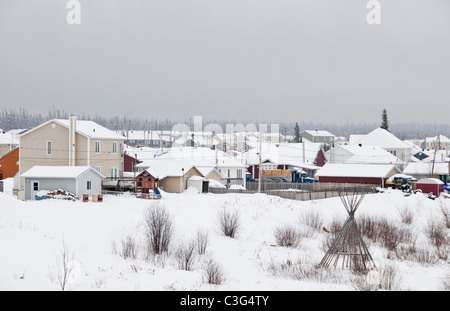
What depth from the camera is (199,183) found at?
49312mm

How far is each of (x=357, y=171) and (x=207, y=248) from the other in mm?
38315

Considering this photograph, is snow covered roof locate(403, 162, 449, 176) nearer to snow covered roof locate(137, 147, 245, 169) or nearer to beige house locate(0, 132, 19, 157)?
snow covered roof locate(137, 147, 245, 169)

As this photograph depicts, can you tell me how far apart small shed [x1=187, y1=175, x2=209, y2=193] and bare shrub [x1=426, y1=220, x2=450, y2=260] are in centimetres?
2246

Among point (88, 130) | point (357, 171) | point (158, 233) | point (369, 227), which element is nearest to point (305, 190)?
point (357, 171)

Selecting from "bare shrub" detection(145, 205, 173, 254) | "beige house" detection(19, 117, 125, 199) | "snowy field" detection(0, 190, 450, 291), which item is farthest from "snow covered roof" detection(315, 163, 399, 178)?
"bare shrub" detection(145, 205, 173, 254)

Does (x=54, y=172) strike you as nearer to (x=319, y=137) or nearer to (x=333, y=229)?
(x=333, y=229)

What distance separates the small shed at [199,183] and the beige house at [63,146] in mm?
7326

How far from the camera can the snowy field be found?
1532cm

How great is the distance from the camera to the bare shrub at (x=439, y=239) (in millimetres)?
25797

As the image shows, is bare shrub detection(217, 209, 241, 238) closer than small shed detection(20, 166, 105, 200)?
Yes

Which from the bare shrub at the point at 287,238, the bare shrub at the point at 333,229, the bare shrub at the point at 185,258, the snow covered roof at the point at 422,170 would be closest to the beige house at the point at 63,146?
the bare shrub at the point at 333,229

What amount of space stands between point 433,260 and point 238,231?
10.7 m

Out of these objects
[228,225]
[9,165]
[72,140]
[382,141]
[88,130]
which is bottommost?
[228,225]

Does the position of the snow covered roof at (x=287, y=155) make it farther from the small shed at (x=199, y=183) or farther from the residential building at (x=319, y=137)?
the residential building at (x=319, y=137)
